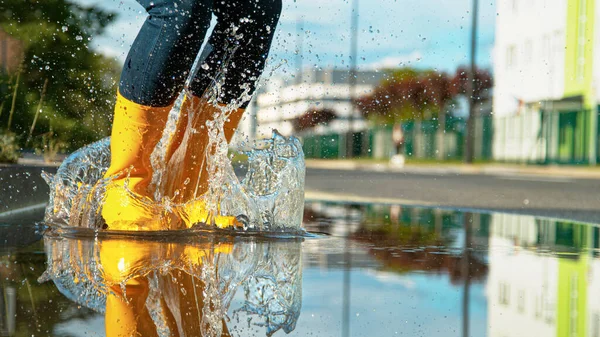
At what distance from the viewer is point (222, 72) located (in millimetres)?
3568

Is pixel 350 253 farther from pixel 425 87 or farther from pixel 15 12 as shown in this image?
pixel 425 87

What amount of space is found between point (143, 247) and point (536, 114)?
29545 mm

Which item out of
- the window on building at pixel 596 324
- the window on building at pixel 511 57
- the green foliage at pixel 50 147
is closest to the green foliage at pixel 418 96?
the window on building at pixel 511 57

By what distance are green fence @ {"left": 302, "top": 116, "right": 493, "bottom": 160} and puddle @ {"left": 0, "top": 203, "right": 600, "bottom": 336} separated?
2782cm

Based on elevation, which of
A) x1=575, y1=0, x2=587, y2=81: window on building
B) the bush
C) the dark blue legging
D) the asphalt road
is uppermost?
x1=575, y1=0, x2=587, y2=81: window on building

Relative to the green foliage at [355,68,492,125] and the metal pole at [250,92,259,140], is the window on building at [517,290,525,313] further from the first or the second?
the green foliage at [355,68,492,125]

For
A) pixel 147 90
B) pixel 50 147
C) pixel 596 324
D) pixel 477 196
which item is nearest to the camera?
pixel 596 324

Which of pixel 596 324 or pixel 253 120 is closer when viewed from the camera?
pixel 596 324

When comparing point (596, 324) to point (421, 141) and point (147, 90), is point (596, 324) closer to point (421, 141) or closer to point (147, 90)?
point (147, 90)

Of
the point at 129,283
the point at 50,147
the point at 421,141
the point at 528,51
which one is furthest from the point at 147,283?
the point at 421,141

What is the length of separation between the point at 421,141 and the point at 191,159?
41071 mm

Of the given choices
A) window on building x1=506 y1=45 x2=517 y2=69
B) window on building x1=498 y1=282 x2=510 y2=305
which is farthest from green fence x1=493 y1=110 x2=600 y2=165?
window on building x1=498 y1=282 x2=510 y2=305

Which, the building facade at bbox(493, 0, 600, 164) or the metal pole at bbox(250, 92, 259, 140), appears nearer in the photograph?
the metal pole at bbox(250, 92, 259, 140)

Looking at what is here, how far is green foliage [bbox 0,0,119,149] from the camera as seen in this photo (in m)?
7.23
